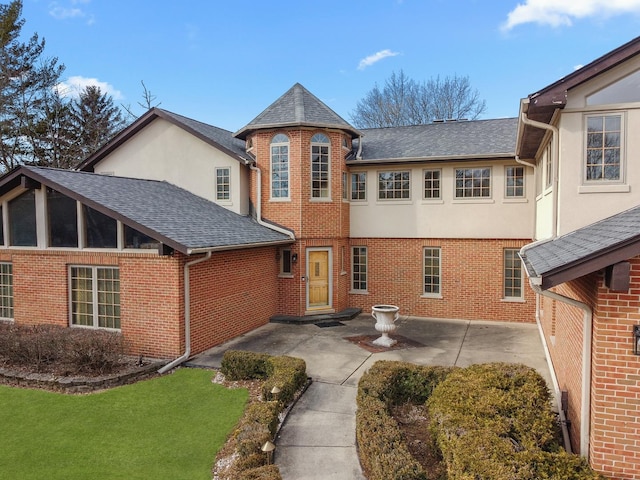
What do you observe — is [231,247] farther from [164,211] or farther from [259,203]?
[259,203]

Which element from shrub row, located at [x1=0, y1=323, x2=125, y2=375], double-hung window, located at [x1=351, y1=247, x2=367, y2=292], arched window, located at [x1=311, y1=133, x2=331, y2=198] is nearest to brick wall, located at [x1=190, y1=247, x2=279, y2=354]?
shrub row, located at [x1=0, y1=323, x2=125, y2=375]

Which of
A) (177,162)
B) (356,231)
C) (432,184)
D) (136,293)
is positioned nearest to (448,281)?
(432,184)

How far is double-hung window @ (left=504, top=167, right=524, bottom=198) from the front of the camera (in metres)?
13.8

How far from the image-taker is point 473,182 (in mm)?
14273

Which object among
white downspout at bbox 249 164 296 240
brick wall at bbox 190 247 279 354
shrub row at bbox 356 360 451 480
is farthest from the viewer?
white downspout at bbox 249 164 296 240

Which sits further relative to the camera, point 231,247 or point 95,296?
point 231,247

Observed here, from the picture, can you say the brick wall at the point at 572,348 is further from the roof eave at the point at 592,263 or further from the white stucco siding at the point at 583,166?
the white stucco siding at the point at 583,166

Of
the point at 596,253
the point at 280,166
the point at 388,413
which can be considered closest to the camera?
the point at 596,253

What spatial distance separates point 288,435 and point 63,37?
3067 cm

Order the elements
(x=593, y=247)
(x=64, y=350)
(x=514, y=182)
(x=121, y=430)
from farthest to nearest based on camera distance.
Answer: (x=514, y=182), (x=64, y=350), (x=121, y=430), (x=593, y=247)

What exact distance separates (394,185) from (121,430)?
Answer: 1105 cm

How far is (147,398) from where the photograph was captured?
820cm

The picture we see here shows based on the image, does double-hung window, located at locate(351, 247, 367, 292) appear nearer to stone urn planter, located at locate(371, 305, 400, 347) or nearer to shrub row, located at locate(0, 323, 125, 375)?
stone urn planter, located at locate(371, 305, 400, 347)

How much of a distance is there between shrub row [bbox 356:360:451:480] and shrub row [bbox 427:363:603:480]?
20.2 inches
